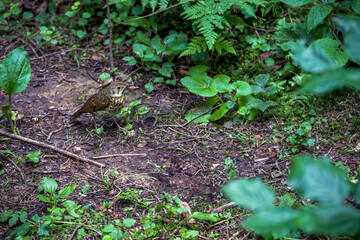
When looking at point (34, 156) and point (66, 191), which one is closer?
point (66, 191)

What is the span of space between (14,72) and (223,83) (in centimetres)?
Result: 265

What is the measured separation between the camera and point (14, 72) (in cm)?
414

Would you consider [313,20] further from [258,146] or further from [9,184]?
[9,184]

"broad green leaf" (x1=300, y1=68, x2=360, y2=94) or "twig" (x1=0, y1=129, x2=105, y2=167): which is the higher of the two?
"broad green leaf" (x1=300, y1=68, x2=360, y2=94)

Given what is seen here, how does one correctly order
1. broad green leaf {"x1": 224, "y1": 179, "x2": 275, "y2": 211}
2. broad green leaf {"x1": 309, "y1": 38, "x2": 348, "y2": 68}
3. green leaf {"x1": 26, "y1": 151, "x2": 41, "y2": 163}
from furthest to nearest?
broad green leaf {"x1": 309, "y1": 38, "x2": 348, "y2": 68}, green leaf {"x1": 26, "y1": 151, "x2": 41, "y2": 163}, broad green leaf {"x1": 224, "y1": 179, "x2": 275, "y2": 211}

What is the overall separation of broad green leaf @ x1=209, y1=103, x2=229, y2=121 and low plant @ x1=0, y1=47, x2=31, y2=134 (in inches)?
93.7

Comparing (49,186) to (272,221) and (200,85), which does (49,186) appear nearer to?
(200,85)

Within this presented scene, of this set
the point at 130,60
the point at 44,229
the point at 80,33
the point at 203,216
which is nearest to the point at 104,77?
the point at 130,60

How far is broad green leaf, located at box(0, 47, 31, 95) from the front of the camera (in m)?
4.13

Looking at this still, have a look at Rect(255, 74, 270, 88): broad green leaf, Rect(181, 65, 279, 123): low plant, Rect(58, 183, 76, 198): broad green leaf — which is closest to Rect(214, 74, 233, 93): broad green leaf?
Rect(181, 65, 279, 123): low plant

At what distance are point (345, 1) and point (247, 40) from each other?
1444 millimetres

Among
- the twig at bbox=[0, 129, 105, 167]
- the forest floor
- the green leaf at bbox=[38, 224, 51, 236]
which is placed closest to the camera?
the green leaf at bbox=[38, 224, 51, 236]

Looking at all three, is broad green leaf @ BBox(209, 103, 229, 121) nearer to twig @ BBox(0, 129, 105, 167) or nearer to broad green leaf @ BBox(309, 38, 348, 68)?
broad green leaf @ BBox(309, 38, 348, 68)

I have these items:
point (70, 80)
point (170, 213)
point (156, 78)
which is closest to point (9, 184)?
point (170, 213)
